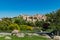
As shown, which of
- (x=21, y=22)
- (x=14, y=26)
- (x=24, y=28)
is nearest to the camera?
(x=14, y=26)

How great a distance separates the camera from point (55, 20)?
54094 millimetres

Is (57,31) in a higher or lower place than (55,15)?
lower

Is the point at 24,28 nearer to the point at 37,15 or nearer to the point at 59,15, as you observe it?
Answer: the point at 59,15

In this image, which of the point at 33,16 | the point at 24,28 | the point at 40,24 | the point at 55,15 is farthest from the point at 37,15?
the point at 55,15

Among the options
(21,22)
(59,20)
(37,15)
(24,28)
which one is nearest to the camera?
(59,20)

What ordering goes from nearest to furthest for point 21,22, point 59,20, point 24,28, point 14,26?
point 59,20
point 14,26
point 24,28
point 21,22

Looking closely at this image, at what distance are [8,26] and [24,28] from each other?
709 cm

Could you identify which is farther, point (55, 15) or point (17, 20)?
point (17, 20)

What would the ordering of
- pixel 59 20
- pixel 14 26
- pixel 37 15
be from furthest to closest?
pixel 37 15 → pixel 14 26 → pixel 59 20

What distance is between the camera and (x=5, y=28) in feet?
221

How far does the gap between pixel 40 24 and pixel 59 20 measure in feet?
121

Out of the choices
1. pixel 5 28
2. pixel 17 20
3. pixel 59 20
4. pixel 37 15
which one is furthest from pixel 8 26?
pixel 37 15

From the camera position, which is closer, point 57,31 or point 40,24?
point 57,31

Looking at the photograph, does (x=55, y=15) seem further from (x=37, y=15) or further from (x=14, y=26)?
(x=37, y=15)
